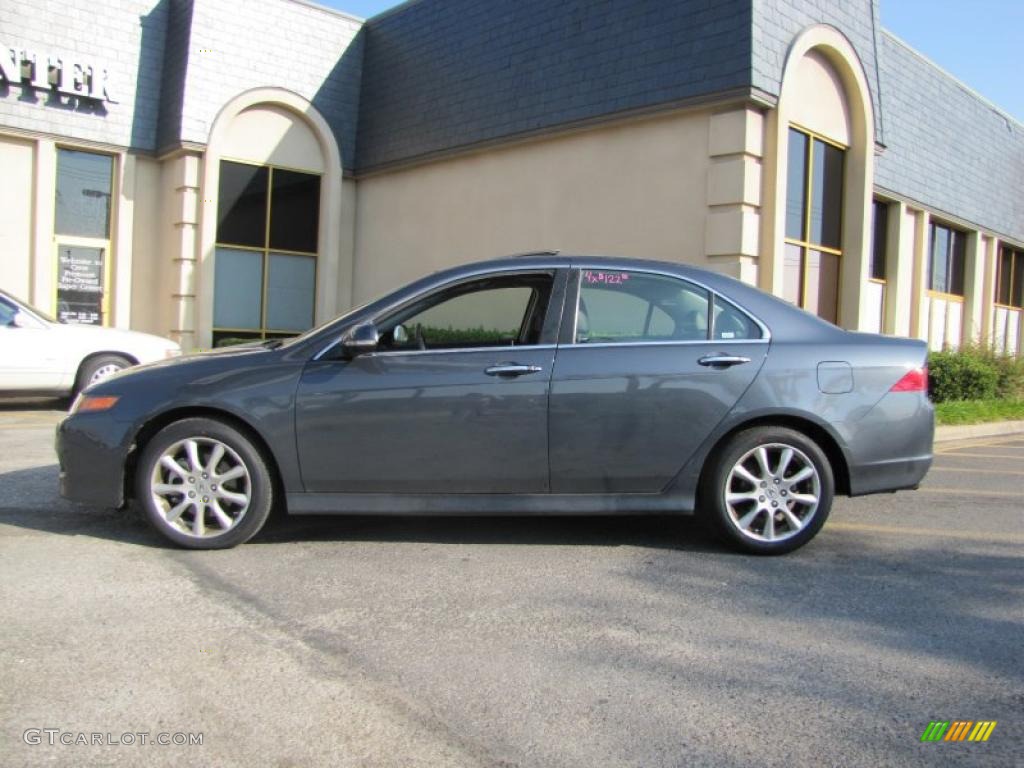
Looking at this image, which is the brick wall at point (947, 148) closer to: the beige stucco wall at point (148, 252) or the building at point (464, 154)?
the building at point (464, 154)

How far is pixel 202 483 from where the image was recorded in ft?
15.9

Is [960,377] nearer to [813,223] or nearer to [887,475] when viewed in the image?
[813,223]

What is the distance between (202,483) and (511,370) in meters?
1.81

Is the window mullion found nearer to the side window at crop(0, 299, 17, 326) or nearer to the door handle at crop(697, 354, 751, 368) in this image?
the side window at crop(0, 299, 17, 326)

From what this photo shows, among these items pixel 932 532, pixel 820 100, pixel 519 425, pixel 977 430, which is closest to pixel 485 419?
pixel 519 425

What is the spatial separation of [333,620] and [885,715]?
2.24m

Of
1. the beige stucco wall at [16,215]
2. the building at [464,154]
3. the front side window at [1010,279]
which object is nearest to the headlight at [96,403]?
the building at [464,154]

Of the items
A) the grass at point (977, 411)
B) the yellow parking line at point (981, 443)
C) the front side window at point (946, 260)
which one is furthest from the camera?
the front side window at point (946, 260)

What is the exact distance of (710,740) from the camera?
2.86 metres

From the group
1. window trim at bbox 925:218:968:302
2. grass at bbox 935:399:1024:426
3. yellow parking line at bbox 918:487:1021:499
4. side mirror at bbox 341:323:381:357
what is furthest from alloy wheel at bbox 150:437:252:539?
window trim at bbox 925:218:968:302

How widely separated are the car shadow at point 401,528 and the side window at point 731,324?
4.10ft

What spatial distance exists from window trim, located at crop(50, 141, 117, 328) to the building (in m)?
0.04

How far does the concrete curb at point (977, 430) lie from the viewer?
34.6ft

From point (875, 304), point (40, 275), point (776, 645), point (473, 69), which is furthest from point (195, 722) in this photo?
point (875, 304)
